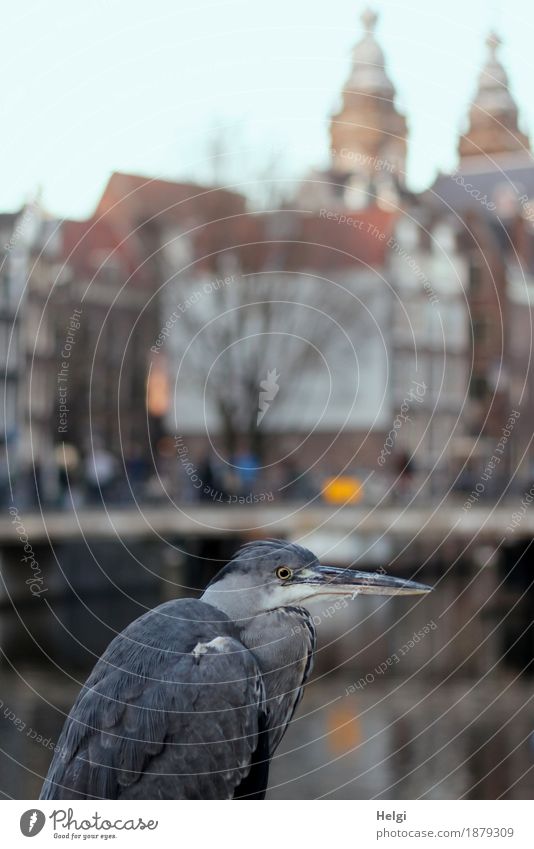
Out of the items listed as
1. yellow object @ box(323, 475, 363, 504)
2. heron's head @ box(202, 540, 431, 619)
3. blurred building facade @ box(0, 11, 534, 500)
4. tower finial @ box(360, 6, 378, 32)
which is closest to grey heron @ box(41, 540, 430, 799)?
heron's head @ box(202, 540, 431, 619)

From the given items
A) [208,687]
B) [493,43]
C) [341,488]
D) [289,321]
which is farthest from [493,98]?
[341,488]

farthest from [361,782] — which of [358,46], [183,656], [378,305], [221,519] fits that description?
[378,305]

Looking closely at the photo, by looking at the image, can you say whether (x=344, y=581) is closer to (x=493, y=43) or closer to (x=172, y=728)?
(x=172, y=728)

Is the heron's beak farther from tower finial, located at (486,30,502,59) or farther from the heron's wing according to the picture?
tower finial, located at (486,30,502,59)

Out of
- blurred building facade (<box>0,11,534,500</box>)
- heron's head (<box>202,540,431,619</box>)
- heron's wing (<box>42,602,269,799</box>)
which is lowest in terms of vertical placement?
heron's wing (<box>42,602,269,799</box>)

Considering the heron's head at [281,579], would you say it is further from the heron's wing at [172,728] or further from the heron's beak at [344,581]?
the heron's wing at [172,728]


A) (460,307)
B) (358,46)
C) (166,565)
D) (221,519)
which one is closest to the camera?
(358,46)

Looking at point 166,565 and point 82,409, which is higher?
point 82,409

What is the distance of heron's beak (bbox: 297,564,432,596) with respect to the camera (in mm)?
2191

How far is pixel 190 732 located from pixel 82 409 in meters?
29.7

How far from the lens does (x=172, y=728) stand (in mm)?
2541

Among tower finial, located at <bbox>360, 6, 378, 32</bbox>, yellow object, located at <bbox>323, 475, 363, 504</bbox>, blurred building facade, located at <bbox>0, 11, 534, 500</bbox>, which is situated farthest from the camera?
yellow object, located at <bbox>323, 475, 363, 504</bbox>

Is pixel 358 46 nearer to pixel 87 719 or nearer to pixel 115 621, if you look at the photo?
pixel 87 719
